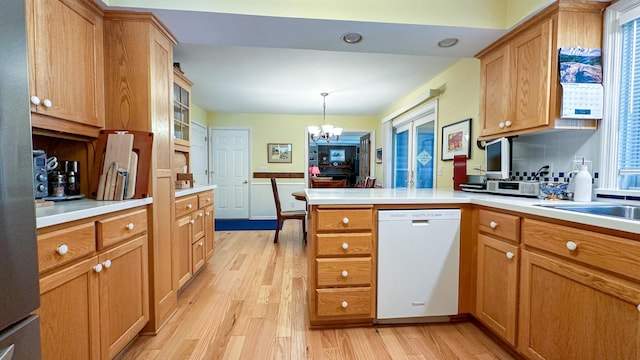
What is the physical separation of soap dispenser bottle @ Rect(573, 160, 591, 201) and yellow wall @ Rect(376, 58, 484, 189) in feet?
3.07

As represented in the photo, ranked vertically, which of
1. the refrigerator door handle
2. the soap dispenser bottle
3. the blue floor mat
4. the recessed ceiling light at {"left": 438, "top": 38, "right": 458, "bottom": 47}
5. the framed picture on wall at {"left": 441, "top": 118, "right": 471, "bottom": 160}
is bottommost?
the blue floor mat

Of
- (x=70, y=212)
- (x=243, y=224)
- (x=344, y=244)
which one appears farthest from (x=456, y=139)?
(x=243, y=224)

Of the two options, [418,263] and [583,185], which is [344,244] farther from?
[583,185]

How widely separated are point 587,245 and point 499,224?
1.59ft


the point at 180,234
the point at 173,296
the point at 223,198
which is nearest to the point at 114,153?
the point at 180,234

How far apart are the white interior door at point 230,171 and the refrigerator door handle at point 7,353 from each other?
519 cm

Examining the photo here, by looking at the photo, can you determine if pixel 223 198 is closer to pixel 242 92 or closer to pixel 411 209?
pixel 242 92

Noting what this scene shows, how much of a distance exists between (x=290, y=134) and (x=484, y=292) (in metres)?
4.63

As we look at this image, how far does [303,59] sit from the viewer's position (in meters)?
2.80

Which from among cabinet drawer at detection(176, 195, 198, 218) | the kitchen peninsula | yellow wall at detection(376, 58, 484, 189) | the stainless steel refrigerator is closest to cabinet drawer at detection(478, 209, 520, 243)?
the kitchen peninsula

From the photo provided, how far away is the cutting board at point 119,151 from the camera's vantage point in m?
1.60

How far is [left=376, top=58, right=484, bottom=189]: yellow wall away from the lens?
8.55ft

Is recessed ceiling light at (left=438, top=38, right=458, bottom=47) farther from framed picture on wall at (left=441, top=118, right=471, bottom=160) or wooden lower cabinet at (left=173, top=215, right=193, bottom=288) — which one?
wooden lower cabinet at (left=173, top=215, right=193, bottom=288)

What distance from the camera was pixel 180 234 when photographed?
2209 mm
